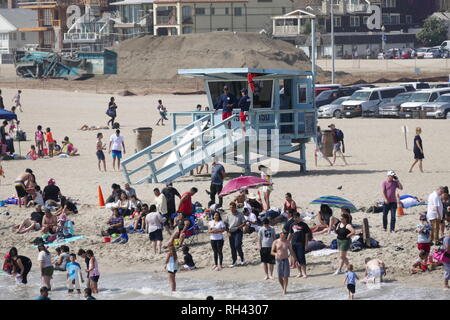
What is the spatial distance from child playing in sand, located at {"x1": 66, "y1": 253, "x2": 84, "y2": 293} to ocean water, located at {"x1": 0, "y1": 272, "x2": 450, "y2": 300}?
0.17 meters

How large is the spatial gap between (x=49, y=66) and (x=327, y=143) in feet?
150

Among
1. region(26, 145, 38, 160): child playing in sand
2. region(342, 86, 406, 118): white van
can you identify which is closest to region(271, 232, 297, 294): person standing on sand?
region(26, 145, 38, 160): child playing in sand

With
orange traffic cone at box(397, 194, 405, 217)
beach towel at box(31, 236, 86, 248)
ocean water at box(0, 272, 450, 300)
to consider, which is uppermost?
orange traffic cone at box(397, 194, 405, 217)

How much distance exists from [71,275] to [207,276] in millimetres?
2515

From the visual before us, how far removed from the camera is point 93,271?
1903 cm

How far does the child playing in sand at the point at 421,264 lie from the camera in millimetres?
18703

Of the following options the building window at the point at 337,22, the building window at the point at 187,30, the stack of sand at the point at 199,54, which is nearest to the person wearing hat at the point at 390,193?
the stack of sand at the point at 199,54

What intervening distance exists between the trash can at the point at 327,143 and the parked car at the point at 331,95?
751 inches

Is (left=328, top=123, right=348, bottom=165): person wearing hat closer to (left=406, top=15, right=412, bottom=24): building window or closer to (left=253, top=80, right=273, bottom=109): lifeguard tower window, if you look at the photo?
(left=253, top=80, right=273, bottom=109): lifeguard tower window

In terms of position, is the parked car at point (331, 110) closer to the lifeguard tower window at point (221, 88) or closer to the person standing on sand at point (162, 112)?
the person standing on sand at point (162, 112)

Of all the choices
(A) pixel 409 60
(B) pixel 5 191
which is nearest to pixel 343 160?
(B) pixel 5 191

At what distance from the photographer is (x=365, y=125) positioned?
145ft

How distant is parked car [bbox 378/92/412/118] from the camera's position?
4744cm
